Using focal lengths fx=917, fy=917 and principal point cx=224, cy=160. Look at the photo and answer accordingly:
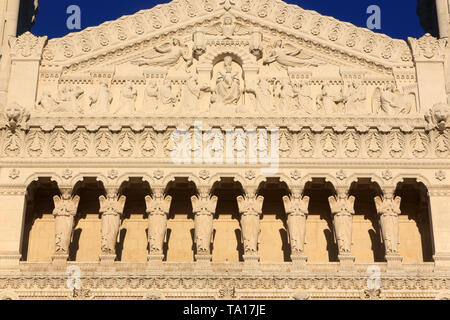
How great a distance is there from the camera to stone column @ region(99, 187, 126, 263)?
23.8 meters

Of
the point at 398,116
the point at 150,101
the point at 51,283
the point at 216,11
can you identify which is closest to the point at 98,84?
the point at 150,101

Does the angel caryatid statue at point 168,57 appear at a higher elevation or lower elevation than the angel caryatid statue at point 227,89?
higher

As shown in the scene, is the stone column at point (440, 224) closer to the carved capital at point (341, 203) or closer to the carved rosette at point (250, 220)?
the carved capital at point (341, 203)

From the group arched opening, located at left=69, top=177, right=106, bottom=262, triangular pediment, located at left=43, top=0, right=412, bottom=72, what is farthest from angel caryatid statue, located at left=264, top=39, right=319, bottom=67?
arched opening, located at left=69, top=177, right=106, bottom=262

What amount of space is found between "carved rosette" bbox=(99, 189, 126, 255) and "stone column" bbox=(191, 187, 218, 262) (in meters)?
2.00

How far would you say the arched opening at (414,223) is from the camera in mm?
25000

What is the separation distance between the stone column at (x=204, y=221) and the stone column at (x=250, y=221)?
802 millimetres

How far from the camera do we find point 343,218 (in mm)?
24234

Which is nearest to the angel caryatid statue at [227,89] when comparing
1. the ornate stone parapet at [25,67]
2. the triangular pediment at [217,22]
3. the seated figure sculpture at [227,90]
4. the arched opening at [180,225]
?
the seated figure sculpture at [227,90]

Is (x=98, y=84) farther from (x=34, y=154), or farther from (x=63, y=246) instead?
(x=63, y=246)

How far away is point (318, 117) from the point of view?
25.2 m

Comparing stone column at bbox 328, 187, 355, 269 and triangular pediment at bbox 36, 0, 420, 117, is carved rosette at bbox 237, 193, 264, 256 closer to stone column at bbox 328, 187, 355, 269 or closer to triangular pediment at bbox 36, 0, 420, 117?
stone column at bbox 328, 187, 355, 269
